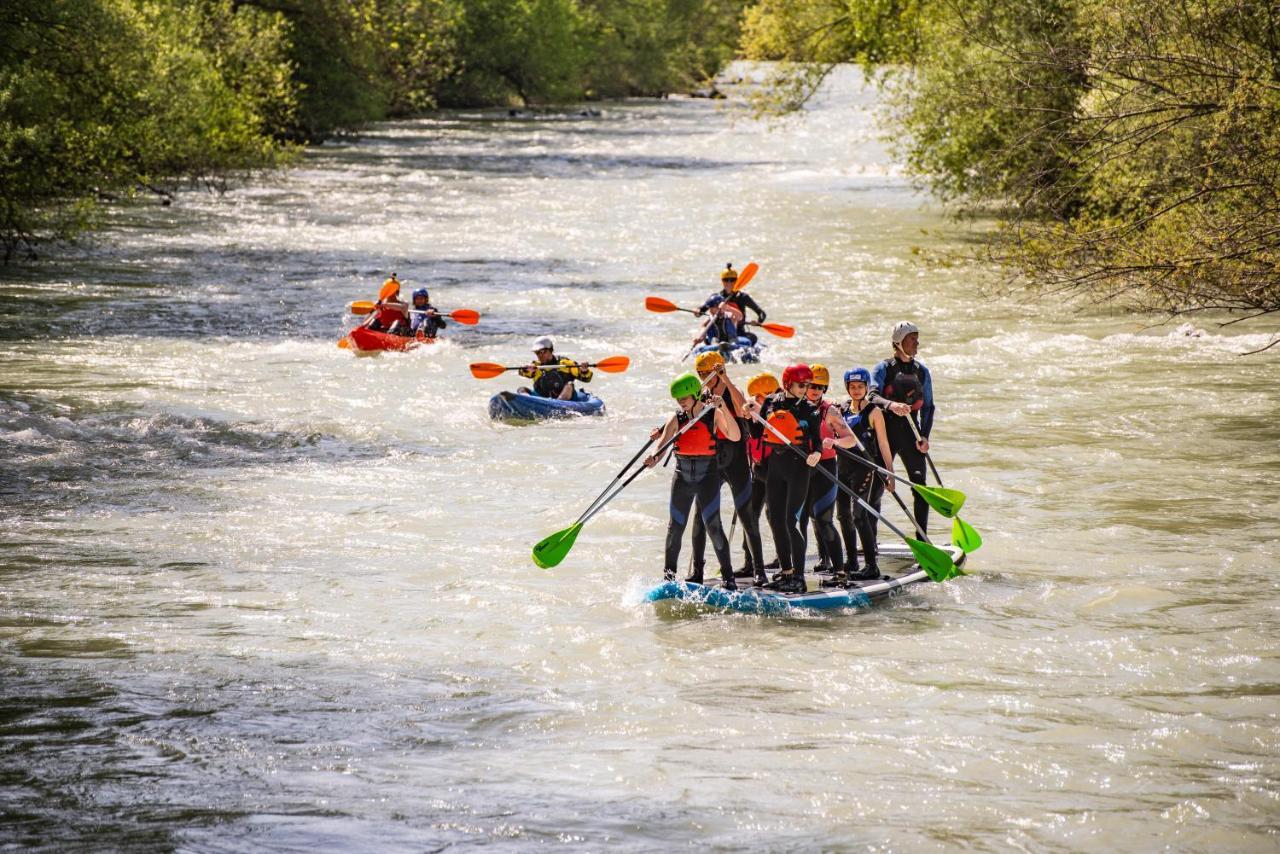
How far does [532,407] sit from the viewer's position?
18.4 metres

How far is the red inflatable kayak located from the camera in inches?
886

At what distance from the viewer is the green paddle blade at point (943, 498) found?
1180 cm

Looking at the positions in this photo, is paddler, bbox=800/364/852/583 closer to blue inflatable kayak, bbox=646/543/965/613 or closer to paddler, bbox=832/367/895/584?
paddler, bbox=832/367/895/584

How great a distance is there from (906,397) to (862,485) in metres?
0.84

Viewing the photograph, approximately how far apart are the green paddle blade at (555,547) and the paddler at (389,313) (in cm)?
1170

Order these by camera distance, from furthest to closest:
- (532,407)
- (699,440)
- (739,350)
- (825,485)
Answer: (739,350), (532,407), (825,485), (699,440)

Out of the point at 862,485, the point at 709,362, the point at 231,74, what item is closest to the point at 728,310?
the point at 862,485

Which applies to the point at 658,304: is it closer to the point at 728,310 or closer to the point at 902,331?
the point at 728,310

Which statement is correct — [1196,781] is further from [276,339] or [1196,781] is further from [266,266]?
[266,266]

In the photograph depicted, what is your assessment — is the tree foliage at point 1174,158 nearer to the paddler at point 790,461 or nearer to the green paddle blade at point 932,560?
the green paddle blade at point 932,560

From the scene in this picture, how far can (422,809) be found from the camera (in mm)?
8297

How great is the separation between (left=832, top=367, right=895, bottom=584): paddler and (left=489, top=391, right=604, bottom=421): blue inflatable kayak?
22.5 feet

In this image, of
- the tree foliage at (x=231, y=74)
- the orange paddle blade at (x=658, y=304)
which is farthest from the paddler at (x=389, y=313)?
the tree foliage at (x=231, y=74)

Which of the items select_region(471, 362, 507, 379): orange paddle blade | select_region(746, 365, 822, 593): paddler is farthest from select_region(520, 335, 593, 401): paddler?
select_region(746, 365, 822, 593): paddler
